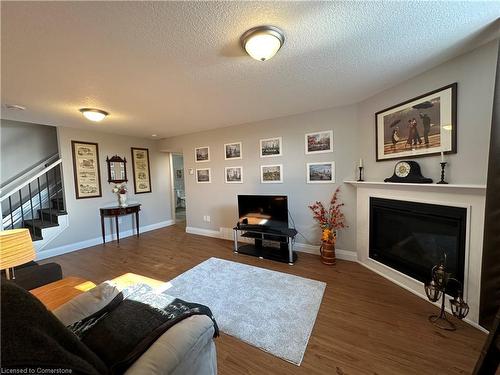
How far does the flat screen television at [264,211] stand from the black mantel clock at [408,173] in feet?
4.87

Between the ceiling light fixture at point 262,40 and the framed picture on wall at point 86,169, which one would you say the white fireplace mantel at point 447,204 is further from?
the framed picture on wall at point 86,169

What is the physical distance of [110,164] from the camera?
447 cm

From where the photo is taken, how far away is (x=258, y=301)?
2193 mm

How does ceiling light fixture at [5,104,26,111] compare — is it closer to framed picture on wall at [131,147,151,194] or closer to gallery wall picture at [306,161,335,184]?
framed picture on wall at [131,147,151,194]

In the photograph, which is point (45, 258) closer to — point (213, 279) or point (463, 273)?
point (213, 279)

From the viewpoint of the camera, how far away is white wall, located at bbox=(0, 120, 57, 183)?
3688 millimetres

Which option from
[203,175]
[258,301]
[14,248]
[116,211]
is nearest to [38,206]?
[116,211]

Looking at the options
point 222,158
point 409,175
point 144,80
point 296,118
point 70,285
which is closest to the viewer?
point 70,285

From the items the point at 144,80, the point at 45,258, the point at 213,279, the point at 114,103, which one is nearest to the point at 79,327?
the point at 213,279

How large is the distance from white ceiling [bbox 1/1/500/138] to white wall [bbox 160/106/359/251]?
642 mm

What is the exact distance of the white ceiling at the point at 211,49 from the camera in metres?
1.25

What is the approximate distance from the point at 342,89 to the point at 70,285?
3.46 meters

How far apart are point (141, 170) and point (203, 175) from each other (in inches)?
68.8

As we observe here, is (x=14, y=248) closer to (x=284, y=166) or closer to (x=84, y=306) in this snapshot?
(x=84, y=306)
